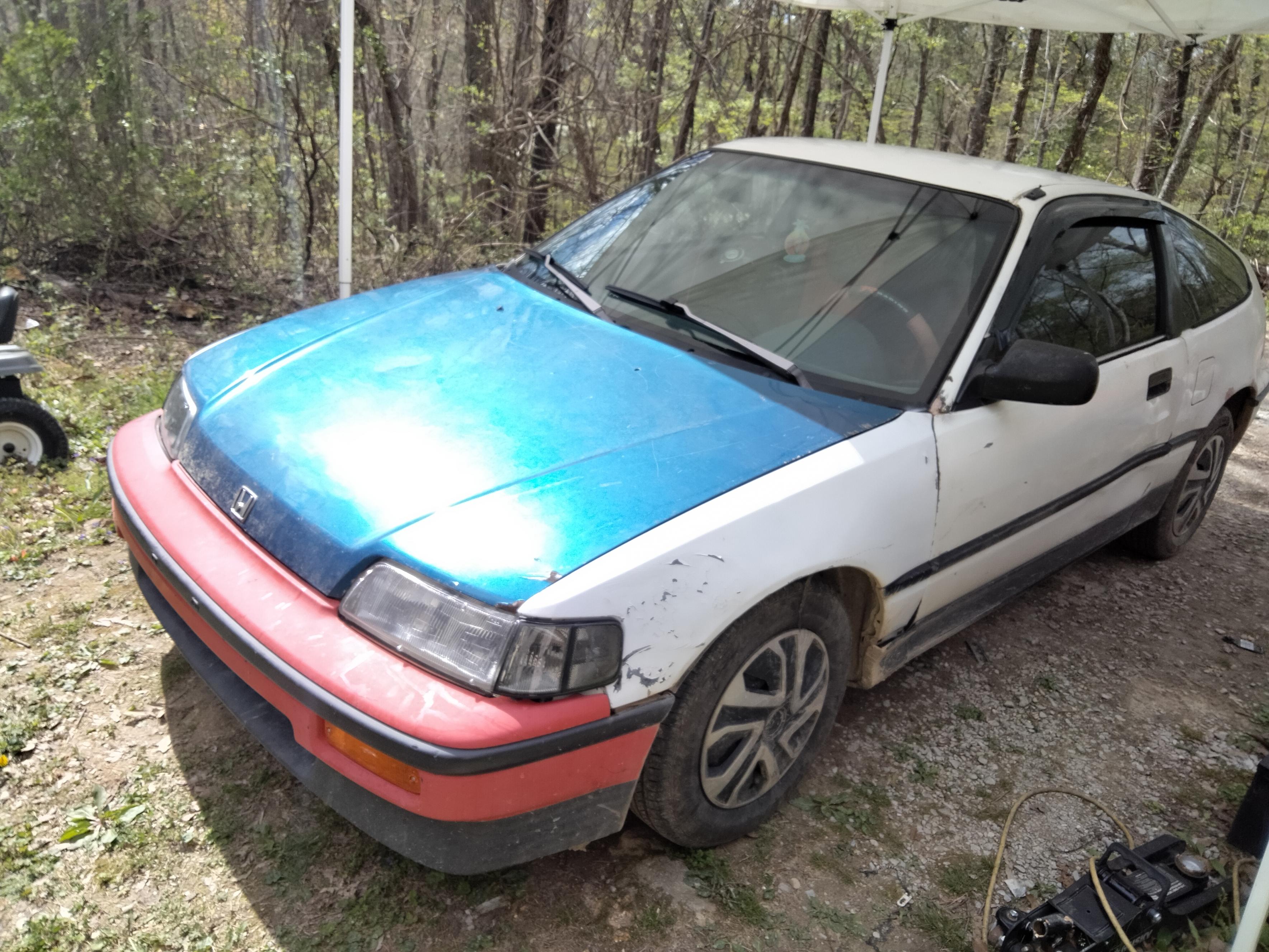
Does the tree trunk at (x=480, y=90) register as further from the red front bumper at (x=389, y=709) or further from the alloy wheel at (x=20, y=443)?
the red front bumper at (x=389, y=709)

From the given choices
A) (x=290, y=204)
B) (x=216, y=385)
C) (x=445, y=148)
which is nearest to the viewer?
(x=216, y=385)

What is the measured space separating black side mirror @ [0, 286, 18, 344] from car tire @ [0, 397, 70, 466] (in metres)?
0.25

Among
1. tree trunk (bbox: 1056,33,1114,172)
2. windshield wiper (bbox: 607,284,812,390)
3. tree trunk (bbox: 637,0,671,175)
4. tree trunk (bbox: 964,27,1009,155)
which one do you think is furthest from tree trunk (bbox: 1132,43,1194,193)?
windshield wiper (bbox: 607,284,812,390)

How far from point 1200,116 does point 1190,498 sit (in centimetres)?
1062

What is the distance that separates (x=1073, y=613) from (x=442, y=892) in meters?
2.90

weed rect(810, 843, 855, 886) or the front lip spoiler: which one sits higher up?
the front lip spoiler

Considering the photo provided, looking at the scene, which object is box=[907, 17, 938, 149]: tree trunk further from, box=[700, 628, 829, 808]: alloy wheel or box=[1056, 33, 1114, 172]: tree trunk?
box=[700, 628, 829, 808]: alloy wheel

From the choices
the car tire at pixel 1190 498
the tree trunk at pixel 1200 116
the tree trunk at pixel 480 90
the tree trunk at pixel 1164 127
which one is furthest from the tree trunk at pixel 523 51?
→ the tree trunk at pixel 1200 116

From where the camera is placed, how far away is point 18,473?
3.85m

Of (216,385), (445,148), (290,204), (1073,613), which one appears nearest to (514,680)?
(216,385)

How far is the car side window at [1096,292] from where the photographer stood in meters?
2.96

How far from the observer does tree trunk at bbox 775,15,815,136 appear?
35.0 feet

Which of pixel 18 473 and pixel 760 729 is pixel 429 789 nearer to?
pixel 760 729

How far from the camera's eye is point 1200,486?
446cm
